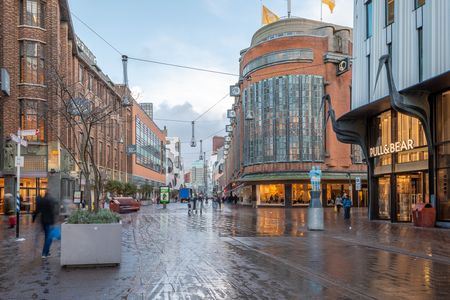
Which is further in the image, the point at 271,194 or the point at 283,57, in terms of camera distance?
the point at 271,194

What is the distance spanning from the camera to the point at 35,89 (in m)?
39.2

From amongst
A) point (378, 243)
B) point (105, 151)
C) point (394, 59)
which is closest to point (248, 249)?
point (378, 243)

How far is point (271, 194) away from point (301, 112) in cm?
1136

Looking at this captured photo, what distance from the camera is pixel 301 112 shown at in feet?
211

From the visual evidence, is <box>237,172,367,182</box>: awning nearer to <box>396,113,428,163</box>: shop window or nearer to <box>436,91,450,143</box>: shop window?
<box>396,113,428,163</box>: shop window

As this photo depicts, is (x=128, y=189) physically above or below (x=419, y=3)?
below

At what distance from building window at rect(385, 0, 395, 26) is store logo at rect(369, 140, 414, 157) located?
253 inches

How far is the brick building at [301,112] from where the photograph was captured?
63656 millimetres

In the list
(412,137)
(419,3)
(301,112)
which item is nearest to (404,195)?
(412,137)

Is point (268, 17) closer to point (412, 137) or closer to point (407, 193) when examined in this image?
point (407, 193)

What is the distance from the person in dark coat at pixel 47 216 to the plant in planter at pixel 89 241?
1786 mm

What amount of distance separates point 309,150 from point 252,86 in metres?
12.4

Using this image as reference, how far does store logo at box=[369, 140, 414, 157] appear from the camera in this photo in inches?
1092

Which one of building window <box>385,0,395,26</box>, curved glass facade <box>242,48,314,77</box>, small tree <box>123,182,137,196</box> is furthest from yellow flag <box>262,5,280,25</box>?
building window <box>385,0,395,26</box>
